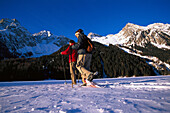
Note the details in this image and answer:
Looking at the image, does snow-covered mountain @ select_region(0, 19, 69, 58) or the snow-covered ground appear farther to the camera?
snow-covered mountain @ select_region(0, 19, 69, 58)

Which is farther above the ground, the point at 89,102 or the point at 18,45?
the point at 18,45

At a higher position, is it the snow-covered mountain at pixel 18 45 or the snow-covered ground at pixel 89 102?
the snow-covered mountain at pixel 18 45

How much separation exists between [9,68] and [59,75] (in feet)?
47.1

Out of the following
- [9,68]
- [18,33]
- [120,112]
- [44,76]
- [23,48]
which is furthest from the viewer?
[18,33]

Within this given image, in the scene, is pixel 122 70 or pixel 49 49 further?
pixel 49 49

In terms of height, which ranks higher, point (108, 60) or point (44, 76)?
point (108, 60)

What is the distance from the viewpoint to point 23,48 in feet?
566

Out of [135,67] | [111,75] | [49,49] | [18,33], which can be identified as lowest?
[111,75]

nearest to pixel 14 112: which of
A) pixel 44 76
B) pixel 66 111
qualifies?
pixel 66 111

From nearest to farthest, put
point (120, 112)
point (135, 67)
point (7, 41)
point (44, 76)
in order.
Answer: point (120, 112)
point (44, 76)
point (135, 67)
point (7, 41)

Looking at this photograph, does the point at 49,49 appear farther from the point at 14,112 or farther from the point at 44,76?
the point at 14,112

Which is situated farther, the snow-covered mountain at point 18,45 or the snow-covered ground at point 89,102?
the snow-covered mountain at point 18,45

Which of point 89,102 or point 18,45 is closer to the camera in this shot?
point 89,102

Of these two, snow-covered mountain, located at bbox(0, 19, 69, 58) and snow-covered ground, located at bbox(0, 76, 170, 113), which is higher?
snow-covered mountain, located at bbox(0, 19, 69, 58)
